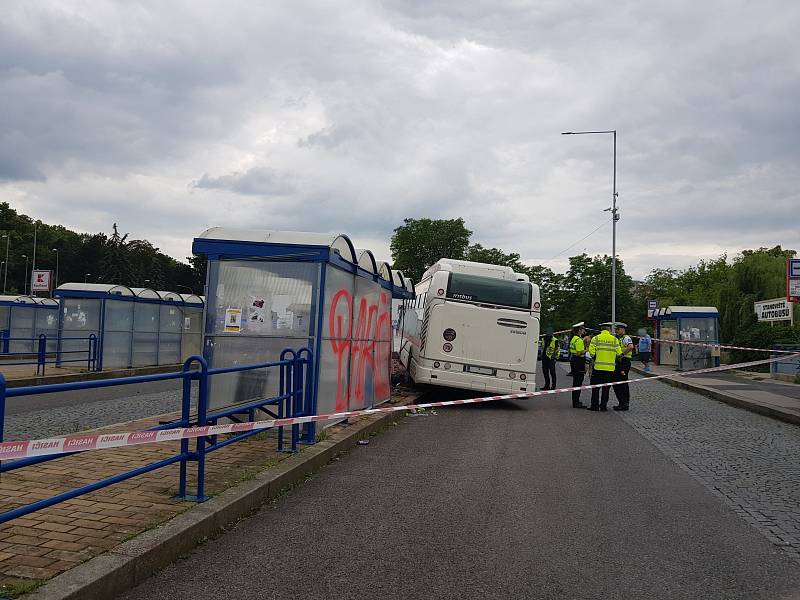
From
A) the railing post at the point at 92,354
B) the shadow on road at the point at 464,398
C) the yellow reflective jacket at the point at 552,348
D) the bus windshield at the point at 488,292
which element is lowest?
the shadow on road at the point at 464,398

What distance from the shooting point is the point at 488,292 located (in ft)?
52.6

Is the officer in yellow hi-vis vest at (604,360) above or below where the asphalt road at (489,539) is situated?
above

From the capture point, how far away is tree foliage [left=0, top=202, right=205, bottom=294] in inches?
3258

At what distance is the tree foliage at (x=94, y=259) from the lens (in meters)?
82.8

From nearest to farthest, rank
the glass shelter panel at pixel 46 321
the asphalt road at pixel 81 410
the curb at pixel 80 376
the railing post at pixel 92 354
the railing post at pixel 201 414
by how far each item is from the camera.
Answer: the railing post at pixel 201 414 < the asphalt road at pixel 81 410 < the curb at pixel 80 376 < the railing post at pixel 92 354 < the glass shelter panel at pixel 46 321

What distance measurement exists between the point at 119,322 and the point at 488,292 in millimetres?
13664

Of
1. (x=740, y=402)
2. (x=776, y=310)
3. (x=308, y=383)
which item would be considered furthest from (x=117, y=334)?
(x=776, y=310)

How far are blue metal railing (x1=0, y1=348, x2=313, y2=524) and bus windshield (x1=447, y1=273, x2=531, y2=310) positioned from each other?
294 inches

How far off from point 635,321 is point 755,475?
60.5 m

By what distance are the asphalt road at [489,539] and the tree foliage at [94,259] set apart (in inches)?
3066

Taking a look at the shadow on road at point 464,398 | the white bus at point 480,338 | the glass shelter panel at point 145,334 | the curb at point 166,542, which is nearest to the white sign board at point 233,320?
the curb at point 166,542

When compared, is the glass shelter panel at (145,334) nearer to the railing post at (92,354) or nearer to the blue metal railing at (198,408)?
the railing post at (92,354)

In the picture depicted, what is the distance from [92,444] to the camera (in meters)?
4.23

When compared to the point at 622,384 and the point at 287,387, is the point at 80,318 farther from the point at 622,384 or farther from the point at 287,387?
the point at 287,387
